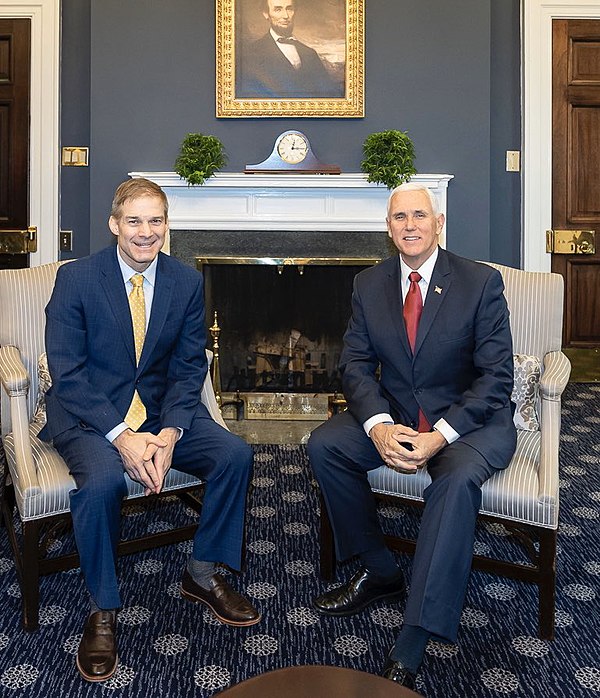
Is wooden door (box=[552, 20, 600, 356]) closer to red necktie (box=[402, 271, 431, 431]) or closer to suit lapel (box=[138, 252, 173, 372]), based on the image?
red necktie (box=[402, 271, 431, 431])

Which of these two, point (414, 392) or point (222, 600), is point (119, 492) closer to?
point (222, 600)

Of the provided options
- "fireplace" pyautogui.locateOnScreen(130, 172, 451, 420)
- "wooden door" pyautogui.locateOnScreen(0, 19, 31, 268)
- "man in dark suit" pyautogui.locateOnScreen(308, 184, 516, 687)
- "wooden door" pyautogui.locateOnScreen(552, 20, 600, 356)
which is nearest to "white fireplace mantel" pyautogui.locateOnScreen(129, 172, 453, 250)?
"fireplace" pyautogui.locateOnScreen(130, 172, 451, 420)

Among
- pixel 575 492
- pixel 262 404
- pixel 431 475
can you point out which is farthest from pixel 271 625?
pixel 262 404

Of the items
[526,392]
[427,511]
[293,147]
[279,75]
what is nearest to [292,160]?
[293,147]

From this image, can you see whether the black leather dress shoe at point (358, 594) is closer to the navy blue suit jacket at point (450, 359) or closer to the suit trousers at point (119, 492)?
the suit trousers at point (119, 492)

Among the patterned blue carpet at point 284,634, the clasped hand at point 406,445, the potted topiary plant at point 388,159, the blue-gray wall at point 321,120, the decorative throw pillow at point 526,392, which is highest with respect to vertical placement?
the blue-gray wall at point 321,120

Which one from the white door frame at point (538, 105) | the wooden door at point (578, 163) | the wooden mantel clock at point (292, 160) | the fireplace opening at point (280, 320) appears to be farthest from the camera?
the wooden door at point (578, 163)

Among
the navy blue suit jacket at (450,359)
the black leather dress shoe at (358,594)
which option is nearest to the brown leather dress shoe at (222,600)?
the black leather dress shoe at (358,594)

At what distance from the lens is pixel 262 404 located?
4.55 meters

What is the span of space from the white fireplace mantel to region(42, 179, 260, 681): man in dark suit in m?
2.38

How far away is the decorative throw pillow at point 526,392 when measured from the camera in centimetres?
246

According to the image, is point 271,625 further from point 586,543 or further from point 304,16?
point 304,16

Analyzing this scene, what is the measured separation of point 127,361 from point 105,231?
2774 millimetres

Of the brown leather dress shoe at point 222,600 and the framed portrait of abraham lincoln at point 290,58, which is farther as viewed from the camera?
the framed portrait of abraham lincoln at point 290,58
